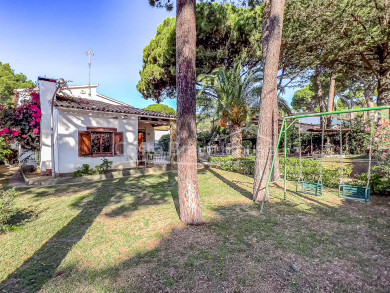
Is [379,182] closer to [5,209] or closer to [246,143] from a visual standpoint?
[5,209]

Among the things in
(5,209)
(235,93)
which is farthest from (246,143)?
(5,209)

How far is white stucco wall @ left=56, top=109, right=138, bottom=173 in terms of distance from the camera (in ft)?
32.8

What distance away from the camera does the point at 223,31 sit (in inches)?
592

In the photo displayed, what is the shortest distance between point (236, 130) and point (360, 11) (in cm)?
886

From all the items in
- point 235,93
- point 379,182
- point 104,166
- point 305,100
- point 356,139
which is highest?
point 305,100

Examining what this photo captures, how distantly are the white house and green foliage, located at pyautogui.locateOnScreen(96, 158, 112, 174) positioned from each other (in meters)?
0.44

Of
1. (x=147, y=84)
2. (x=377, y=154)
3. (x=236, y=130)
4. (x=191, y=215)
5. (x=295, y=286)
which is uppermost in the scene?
(x=147, y=84)

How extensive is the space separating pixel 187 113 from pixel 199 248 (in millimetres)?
2774

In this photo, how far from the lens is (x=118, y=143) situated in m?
12.0

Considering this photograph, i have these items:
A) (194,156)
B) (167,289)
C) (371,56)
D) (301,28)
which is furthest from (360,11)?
(167,289)

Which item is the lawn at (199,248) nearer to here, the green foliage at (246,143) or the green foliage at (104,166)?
the green foliage at (104,166)

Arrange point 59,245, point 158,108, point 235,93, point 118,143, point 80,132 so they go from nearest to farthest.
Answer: point 59,245, point 80,132, point 118,143, point 235,93, point 158,108

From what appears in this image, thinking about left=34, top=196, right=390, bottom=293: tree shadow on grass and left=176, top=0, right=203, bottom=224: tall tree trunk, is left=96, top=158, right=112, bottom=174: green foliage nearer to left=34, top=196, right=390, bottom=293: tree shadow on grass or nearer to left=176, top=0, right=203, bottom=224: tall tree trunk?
left=176, top=0, right=203, bottom=224: tall tree trunk

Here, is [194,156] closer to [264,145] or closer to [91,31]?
[264,145]
